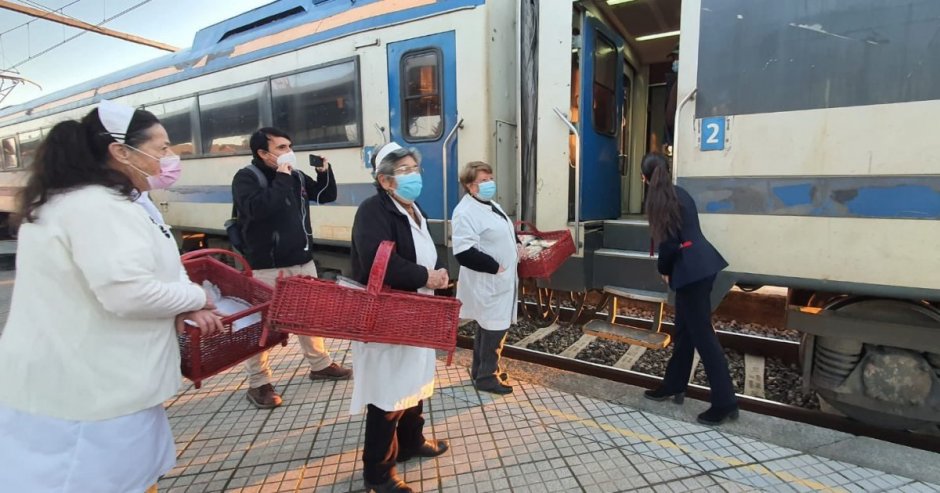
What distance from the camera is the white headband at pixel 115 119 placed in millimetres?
1563

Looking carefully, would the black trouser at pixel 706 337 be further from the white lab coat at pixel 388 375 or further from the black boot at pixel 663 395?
the white lab coat at pixel 388 375

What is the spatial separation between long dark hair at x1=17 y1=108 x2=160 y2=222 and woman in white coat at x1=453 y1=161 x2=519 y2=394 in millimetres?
1861

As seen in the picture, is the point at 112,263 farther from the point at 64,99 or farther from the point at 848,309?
the point at 64,99

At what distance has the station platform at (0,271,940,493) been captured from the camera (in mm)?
2451

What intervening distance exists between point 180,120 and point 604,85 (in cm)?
564

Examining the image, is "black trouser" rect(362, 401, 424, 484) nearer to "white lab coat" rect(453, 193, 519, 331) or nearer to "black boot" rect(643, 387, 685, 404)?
"white lab coat" rect(453, 193, 519, 331)

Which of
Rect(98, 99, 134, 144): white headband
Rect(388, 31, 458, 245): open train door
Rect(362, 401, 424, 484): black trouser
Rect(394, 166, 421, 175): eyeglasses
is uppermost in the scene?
Rect(388, 31, 458, 245): open train door

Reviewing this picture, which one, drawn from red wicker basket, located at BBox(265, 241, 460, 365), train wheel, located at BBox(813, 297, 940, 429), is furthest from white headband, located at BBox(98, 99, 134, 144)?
train wheel, located at BBox(813, 297, 940, 429)

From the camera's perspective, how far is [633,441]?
2.79 meters

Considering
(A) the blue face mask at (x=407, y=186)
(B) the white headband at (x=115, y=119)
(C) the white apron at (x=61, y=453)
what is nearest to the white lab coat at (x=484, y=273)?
(A) the blue face mask at (x=407, y=186)

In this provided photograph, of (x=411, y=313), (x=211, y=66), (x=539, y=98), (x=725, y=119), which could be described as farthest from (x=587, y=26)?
(x=211, y=66)

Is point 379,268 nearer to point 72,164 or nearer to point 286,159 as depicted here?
point 72,164

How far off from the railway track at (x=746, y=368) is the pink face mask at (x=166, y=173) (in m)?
3.11

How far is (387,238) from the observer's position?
2168 mm
